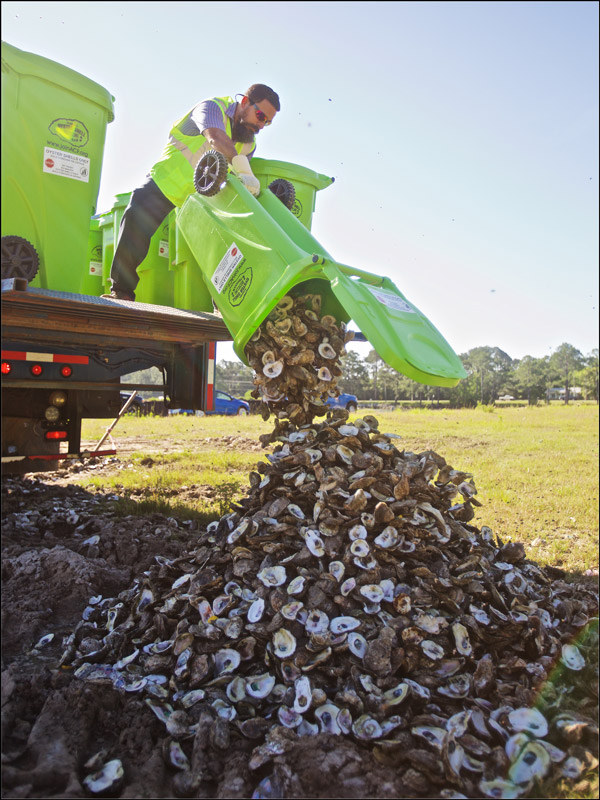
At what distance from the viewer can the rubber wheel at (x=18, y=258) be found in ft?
9.29

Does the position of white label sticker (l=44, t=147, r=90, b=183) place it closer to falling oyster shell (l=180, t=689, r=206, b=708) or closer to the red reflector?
the red reflector

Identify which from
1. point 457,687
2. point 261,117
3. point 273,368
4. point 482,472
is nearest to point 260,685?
point 457,687

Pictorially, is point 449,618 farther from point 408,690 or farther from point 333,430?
point 333,430

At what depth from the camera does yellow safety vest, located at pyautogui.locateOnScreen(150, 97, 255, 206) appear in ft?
10.9

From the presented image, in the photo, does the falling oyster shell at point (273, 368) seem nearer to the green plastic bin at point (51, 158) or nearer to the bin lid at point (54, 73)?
the green plastic bin at point (51, 158)

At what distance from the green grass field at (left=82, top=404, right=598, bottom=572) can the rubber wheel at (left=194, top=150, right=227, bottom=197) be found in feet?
7.97

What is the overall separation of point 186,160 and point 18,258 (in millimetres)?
1241

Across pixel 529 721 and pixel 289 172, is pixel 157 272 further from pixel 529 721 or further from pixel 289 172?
pixel 529 721

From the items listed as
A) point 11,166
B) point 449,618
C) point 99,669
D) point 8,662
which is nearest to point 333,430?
point 449,618

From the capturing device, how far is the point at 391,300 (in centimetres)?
276

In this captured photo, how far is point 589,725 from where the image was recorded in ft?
5.64

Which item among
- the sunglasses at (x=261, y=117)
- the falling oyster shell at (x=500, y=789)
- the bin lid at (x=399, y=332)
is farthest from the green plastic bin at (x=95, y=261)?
the falling oyster shell at (x=500, y=789)

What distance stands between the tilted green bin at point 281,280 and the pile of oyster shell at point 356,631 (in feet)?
0.77

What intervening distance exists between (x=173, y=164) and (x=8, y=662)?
2.98 m
